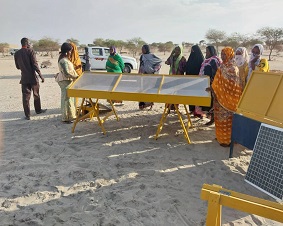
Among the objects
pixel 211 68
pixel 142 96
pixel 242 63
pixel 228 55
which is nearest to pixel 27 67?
pixel 142 96

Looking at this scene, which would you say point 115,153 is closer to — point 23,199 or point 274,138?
point 23,199

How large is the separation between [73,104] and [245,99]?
3.92 meters

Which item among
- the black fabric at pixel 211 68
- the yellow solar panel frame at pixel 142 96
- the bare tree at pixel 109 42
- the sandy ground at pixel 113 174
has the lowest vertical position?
the sandy ground at pixel 113 174

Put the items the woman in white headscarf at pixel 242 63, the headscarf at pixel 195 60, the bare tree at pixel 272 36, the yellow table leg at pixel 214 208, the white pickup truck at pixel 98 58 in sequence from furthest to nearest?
the bare tree at pixel 272 36, the white pickup truck at pixel 98 58, the headscarf at pixel 195 60, the woman in white headscarf at pixel 242 63, the yellow table leg at pixel 214 208

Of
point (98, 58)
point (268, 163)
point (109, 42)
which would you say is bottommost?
point (268, 163)

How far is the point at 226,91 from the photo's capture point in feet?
14.6

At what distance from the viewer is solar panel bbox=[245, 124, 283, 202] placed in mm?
2881

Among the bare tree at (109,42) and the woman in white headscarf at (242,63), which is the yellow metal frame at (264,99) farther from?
the bare tree at (109,42)

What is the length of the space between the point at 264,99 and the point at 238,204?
1.93m

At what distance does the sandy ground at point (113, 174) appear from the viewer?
2.90 metres

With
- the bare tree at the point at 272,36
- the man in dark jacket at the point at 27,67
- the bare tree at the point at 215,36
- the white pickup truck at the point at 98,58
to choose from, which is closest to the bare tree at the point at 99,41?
the bare tree at the point at 215,36

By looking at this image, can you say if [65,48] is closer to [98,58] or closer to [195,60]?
[195,60]

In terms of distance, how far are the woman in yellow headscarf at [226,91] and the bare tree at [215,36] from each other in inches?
1820

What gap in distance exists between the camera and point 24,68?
20.4 feet
